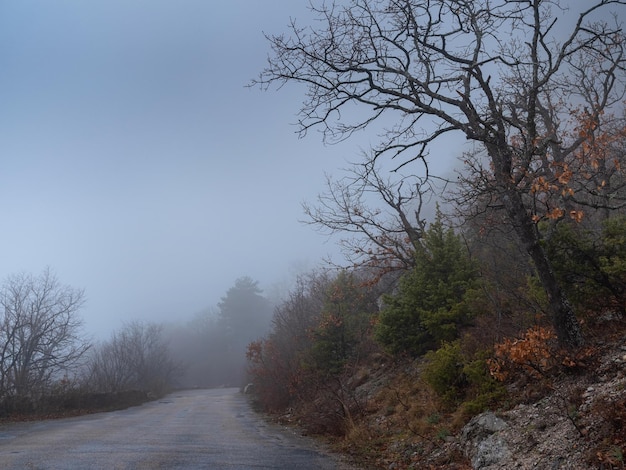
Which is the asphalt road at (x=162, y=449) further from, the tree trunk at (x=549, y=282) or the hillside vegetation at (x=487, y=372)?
the tree trunk at (x=549, y=282)

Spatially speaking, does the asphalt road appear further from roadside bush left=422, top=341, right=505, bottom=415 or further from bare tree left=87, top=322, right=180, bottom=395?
bare tree left=87, top=322, right=180, bottom=395

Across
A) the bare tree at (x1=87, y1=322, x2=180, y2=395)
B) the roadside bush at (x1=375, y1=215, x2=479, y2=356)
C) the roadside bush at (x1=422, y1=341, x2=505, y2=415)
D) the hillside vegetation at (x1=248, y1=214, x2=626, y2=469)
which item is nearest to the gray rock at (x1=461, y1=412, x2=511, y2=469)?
the hillside vegetation at (x1=248, y1=214, x2=626, y2=469)

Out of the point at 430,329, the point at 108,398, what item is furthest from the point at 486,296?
the point at 108,398

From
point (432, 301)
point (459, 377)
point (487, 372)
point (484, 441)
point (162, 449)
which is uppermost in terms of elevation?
point (432, 301)

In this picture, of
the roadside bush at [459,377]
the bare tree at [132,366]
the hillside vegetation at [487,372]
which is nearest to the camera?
the hillside vegetation at [487,372]

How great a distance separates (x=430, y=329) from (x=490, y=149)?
6843 millimetres

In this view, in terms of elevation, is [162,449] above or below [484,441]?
above

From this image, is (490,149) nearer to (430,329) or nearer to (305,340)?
(430,329)

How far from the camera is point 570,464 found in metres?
5.00

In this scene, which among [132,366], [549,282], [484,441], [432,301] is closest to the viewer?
[484,441]

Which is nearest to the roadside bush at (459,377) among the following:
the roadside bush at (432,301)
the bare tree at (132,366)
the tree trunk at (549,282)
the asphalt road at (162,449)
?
the tree trunk at (549,282)

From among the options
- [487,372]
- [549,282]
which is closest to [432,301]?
[487,372]

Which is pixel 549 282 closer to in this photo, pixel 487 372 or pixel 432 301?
pixel 487 372

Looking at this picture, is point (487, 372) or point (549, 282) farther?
point (487, 372)
